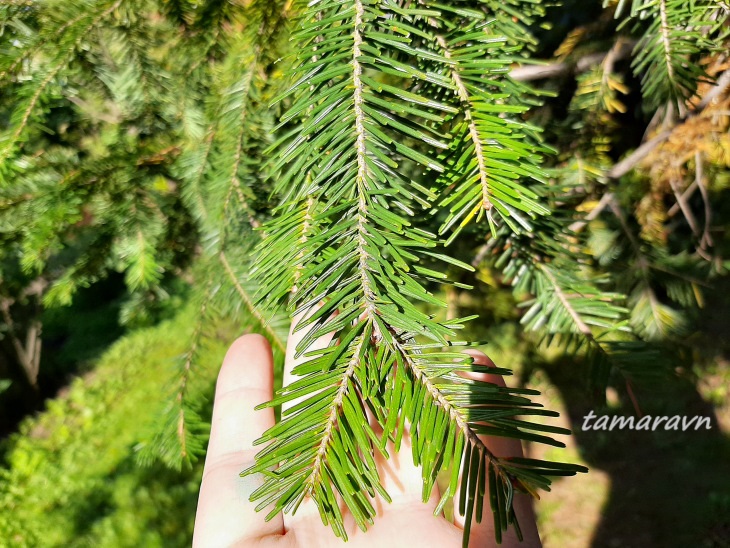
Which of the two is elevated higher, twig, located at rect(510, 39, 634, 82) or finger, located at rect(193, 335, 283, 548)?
twig, located at rect(510, 39, 634, 82)

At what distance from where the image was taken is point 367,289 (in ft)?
1.69

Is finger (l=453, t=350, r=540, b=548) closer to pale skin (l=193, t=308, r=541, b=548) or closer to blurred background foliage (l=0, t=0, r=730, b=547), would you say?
pale skin (l=193, t=308, r=541, b=548)

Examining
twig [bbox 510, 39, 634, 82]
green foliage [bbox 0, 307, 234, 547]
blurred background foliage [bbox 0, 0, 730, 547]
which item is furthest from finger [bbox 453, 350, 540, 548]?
green foliage [bbox 0, 307, 234, 547]

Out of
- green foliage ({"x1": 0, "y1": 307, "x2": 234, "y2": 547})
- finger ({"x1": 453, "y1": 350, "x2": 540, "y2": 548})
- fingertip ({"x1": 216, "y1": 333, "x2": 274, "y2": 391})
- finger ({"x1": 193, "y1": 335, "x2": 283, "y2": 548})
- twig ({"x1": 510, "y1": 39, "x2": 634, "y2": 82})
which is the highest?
twig ({"x1": 510, "y1": 39, "x2": 634, "y2": 82})

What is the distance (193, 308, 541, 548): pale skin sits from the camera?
780 millimetres

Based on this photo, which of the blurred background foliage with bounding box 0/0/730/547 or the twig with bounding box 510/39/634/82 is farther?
the twig with bounding box 510/39/634/82

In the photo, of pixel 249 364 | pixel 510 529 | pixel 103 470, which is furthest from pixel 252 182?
pixel 103 470

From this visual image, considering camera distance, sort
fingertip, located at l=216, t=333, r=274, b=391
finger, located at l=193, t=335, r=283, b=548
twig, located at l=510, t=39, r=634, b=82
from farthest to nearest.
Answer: twig, located at l=510, t=39, r=634, b=82 → fingertip, located at l=216, t=333, r=274, b=391 → finger, located at l=193, t=335, r=283, b=548

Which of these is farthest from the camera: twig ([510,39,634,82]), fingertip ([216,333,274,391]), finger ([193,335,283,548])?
twig ([510,39,634,82])

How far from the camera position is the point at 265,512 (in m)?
0.83

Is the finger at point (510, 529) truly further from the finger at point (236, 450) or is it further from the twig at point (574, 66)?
the twig at point (574, 66)

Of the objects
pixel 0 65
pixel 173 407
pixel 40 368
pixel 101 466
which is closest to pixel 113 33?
pixel 0 65

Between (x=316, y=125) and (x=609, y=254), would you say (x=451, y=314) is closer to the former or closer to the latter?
(x=609, y=254)

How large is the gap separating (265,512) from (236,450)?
133 millimetres
